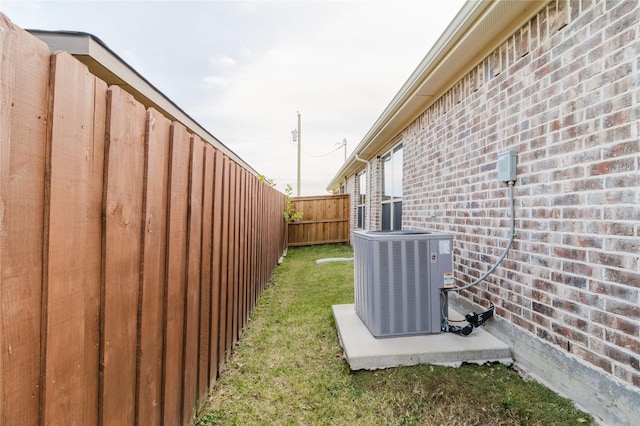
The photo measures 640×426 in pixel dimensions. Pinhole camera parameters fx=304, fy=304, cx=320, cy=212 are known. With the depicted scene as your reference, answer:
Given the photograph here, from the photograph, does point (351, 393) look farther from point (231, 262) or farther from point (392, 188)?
point (392, 188)

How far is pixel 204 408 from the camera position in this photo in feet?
6.53

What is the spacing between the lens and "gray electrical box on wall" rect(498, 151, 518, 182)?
2.41 meters

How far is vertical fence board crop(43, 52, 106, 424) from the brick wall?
242cm

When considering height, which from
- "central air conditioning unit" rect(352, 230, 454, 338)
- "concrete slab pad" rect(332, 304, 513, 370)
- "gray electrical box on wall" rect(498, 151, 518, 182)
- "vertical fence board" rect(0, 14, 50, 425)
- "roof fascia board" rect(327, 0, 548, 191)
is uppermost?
"roof fascia board" rect(327, 0, 548, 191)

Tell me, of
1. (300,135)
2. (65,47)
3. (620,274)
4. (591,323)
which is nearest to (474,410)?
(591,323)

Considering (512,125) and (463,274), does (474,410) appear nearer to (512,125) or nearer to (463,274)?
(463,274)

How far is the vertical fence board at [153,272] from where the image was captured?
51.5 inches

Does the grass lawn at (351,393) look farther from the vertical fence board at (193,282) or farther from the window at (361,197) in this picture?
the window at (361,197)

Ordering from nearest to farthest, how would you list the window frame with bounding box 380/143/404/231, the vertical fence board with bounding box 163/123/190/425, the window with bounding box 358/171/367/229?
1. the vertical fence board with bounding box 163/123/190/425
2. the window frame with bounding box 380/143/404/231
3. the window with bounding box 358/171/367/229

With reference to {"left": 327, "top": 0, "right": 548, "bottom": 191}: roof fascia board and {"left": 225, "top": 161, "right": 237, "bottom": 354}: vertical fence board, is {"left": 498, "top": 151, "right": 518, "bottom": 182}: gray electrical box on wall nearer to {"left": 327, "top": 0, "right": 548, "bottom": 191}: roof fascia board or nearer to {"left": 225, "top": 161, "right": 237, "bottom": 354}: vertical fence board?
{"left": 327, "top": 0, "right": 548, "bottom": 191}: roof fascia board

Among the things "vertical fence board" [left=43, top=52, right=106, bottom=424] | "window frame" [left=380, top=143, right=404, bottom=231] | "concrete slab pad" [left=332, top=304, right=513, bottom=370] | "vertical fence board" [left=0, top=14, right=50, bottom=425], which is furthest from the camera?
"window frame" [left=380, top=143, right=404, bottom=231]

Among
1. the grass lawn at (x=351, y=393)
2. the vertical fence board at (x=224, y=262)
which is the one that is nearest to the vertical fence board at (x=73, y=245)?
the grass lawn at (x=351, y=393)

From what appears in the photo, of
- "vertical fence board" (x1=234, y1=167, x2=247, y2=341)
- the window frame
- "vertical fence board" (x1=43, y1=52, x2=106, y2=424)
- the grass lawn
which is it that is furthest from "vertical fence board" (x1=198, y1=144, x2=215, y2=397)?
the window frame

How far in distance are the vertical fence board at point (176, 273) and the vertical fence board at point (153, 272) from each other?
44 millimetres
